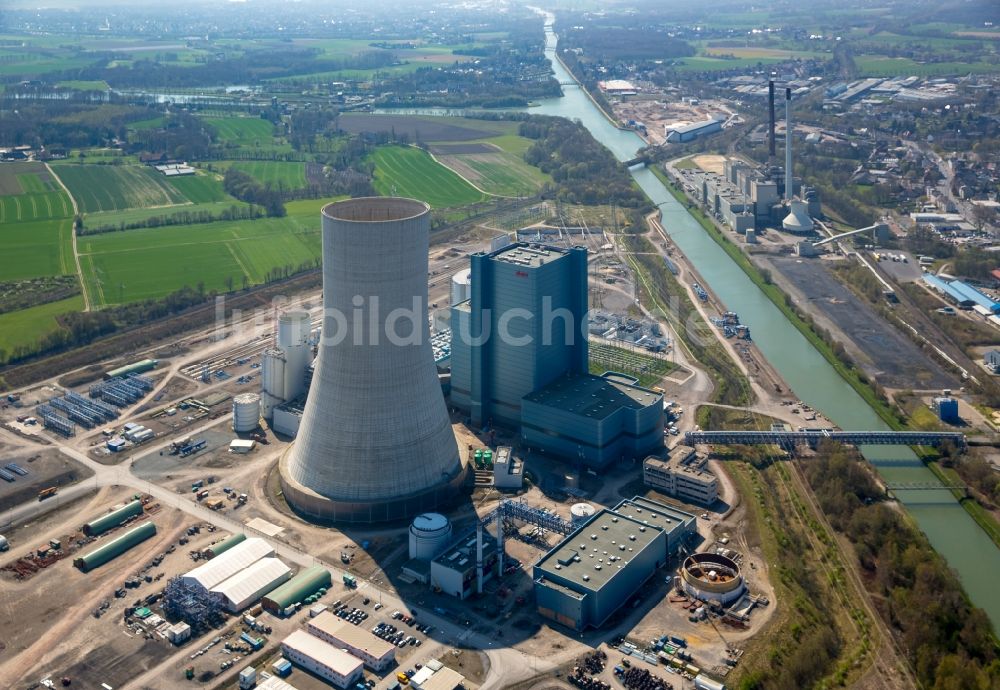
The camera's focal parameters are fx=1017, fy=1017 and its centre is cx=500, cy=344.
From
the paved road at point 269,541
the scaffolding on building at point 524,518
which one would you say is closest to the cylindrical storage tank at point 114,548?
the paved road at point 269,541

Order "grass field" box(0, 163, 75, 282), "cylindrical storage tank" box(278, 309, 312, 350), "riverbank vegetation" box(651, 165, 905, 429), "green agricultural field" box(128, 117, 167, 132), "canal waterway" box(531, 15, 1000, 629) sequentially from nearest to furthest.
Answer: "canal waterway" box(531, 15, 1000, 629) < "cylindrical storage tank" box(278, 309, 312, 350) < "riverbank vegetation" box(651, 165, 905, 429) < "grass field" box(0, 163, 75, 282) < "green agricultural field" box(128, 117, 167, 132)

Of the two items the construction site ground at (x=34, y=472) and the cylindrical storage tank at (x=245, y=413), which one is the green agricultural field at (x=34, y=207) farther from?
the cylindrical storage tank at (x=245, y=413)

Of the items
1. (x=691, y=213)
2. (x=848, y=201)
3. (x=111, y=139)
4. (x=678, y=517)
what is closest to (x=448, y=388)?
(x=678, y=517)

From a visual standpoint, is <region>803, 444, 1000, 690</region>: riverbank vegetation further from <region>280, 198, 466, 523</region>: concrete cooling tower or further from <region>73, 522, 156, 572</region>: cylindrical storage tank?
<region>73, 522, 156, 572</region>: cylindrical storage tank

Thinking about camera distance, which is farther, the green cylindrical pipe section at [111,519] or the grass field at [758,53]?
Answer: the grass field at [758,53]

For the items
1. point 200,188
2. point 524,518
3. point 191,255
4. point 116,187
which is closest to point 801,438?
point 524,518

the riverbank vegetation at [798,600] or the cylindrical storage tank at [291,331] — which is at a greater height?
the cylindrical storage tank at [291,331]

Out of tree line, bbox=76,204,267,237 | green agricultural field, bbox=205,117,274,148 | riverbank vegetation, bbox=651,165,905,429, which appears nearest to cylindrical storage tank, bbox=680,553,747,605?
riverbank vegetation, bbox=651,165,905,429

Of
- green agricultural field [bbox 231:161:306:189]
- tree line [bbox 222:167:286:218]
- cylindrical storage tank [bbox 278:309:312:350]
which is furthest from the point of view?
green agricultural field [bbox 231:161:306:189]
